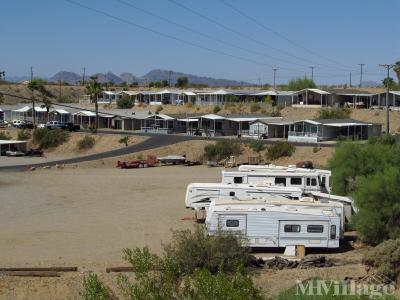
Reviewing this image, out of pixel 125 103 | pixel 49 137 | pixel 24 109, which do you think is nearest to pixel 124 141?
pixel 49 137

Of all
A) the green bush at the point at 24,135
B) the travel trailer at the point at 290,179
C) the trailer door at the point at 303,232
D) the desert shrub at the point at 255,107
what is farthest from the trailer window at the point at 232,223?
the desert shrub at the point at 255,107

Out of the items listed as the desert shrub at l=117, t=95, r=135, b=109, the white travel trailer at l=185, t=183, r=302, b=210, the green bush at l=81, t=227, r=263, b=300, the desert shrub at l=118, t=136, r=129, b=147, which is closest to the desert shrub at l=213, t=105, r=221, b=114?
the desert shrub at l=117, t=95, r=135, b=109

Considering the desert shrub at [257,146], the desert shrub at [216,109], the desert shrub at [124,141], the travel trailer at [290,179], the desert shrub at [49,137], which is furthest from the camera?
the desert shrub at [216,109]

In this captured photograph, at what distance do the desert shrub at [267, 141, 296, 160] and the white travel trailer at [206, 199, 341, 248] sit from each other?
33580mm

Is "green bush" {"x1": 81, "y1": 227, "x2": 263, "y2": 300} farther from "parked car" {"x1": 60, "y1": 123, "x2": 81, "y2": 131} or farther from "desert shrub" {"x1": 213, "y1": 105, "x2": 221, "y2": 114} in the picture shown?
"desert shrub" {"x1": 213, "y1": 105, "x2": 221, "y2": 114}

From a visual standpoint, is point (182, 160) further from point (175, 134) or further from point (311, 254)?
point (311, 254)

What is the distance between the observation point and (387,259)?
22234 millimetres

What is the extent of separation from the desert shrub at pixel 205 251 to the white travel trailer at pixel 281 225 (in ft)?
7.34

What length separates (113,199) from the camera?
138 ft

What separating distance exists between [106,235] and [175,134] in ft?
162

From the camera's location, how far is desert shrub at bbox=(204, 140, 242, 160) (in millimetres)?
62881

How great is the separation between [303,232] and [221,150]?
36418 millimetres

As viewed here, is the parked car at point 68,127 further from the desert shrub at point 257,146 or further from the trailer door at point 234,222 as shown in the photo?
the trailer door at point 234,222

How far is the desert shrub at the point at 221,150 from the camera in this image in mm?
62881
